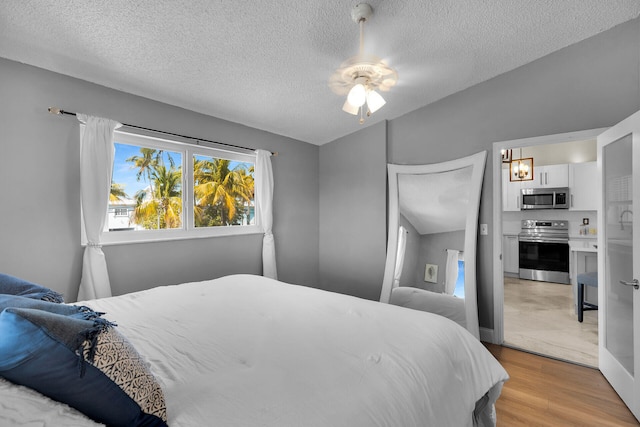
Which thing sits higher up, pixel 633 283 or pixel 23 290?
pixel 23 290

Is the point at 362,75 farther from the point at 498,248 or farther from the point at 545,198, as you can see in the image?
the point at 545,198

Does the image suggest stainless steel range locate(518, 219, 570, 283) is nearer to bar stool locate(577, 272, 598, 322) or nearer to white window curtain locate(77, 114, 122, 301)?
bar stool locate(577, 272, 598, 322)

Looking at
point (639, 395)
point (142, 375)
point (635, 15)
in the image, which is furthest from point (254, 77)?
point (639, 395)

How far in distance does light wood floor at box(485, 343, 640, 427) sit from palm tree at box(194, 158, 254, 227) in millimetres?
3001

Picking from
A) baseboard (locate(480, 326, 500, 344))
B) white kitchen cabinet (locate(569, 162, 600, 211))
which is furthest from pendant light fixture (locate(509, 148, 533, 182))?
baseboard (locate(480, 326, 500, 344))

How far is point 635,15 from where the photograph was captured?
8.04ft

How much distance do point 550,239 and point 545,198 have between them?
73 cm

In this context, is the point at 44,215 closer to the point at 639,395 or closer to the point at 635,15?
the point at 639,395

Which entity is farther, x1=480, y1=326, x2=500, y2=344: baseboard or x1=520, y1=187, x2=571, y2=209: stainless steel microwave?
x1=520, y1=187, x2=571, y2=209: stainless steel microwave

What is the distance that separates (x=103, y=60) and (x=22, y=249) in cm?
147

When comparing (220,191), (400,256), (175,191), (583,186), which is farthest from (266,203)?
(583,186)

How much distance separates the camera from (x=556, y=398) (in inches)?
87.0

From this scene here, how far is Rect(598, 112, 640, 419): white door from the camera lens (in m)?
2.05

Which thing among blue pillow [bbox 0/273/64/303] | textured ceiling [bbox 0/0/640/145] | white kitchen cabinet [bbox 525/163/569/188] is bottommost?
blue pillow [bbox 0/273/64/303]
